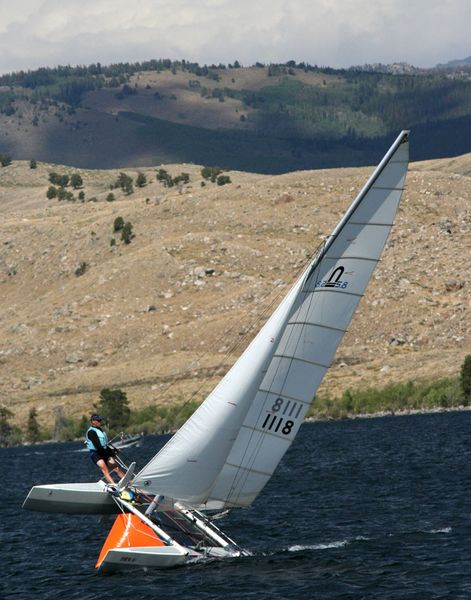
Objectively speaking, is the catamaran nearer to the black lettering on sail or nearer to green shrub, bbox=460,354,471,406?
the black lettering on sail

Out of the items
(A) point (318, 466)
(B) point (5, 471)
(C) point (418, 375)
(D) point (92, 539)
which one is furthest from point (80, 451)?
(D) point (92, 539)

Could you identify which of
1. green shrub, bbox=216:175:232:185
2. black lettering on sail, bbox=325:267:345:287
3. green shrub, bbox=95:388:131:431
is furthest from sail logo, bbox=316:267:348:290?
green shrub, bbox=216:175:232:185

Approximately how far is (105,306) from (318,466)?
69230mm


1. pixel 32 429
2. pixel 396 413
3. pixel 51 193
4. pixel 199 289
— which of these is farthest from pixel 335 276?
pixel 51 193

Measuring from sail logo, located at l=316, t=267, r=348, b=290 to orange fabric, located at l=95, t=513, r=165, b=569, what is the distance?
7.34m

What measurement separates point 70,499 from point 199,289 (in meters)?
93.7

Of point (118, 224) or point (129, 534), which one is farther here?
point (118, 224)

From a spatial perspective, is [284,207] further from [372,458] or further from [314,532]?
[314,532]

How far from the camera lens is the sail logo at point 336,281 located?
2800 cm

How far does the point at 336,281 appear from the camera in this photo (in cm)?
2805

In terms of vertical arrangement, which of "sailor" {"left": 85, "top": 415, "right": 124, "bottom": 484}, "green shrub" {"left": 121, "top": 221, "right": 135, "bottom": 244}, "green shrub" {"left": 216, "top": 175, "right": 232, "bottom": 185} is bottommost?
"green shrub" {"left": 121, "top": 221, "right": 135, "bottom": 244}

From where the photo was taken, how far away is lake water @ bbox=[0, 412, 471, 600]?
2889 centimetres

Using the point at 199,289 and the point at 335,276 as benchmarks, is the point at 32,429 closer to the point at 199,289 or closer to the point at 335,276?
the point at 199,289

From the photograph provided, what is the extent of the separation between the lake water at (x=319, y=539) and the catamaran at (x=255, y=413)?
1.49 meters
